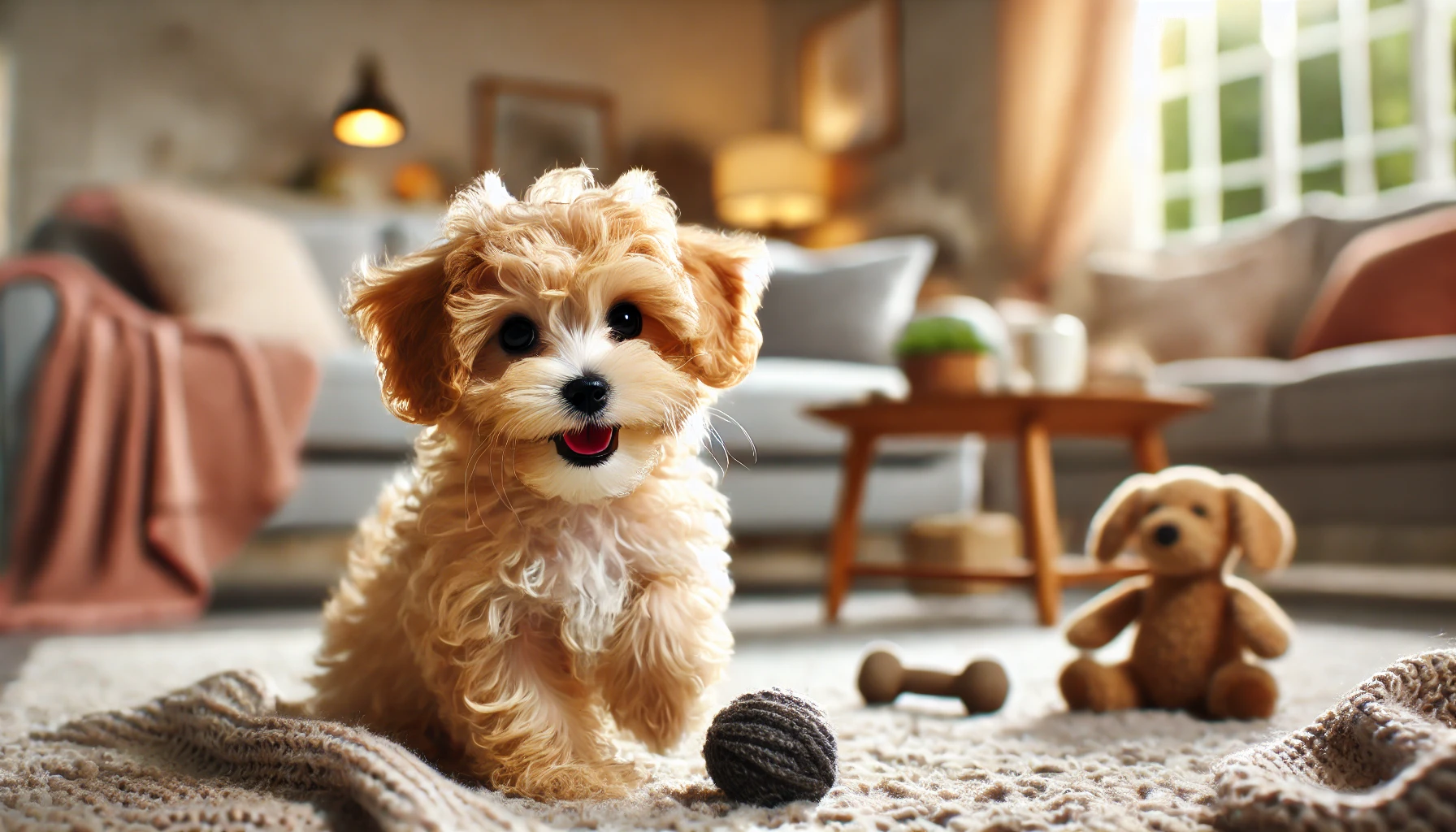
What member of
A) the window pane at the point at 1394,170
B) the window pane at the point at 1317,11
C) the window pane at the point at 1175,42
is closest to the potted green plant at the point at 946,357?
the window pane at the point at 1394,170

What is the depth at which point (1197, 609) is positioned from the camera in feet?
4.76

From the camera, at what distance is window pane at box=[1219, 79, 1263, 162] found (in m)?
5.27

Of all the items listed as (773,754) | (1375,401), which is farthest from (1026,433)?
(773,754)

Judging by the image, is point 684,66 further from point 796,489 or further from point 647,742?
point 647,742

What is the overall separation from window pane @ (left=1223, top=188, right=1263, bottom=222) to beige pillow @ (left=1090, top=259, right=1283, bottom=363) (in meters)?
1.32

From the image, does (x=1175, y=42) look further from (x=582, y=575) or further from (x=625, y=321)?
(x=582, y=575)

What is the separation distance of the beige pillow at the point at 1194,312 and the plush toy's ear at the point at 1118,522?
280cm

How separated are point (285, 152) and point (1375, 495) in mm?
5725

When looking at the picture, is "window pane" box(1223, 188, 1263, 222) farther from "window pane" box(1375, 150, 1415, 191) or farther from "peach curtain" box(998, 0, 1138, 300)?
"peach curtain" box(998, 0, 1138, 300)

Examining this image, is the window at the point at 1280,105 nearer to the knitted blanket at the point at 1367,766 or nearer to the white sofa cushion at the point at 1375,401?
the white sofa cushion at the point at 1375,401

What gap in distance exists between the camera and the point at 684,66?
7457 millimetres

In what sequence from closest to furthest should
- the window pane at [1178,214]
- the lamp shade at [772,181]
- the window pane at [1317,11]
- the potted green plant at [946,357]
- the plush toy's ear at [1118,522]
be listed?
1. the plush toy's ear at [1118,522]
2. the potted green plant at [946,357]
3. the window pane at [1317,11]
4. the window pane at [1178,214]
5. the lamp shade at [772,181]

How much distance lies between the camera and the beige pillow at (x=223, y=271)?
3.16 meters

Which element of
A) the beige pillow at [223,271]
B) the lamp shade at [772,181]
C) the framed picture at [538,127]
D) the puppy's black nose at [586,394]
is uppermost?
the framed picture at [538,127]
